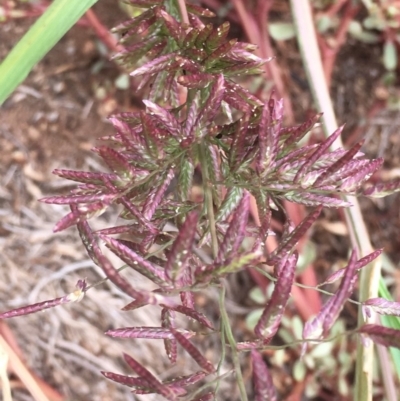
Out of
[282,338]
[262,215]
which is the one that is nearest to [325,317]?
[262,215]

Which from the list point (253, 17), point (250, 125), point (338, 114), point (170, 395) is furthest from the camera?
point (338, 114)

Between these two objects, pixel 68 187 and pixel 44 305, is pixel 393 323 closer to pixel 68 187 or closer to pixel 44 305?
pixel 44 305

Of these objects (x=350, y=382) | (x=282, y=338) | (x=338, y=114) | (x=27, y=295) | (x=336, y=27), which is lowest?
(x=350, y=382)

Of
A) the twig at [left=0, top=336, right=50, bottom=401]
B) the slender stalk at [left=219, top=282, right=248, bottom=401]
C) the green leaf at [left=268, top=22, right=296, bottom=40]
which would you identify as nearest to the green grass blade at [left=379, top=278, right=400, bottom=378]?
the slender stalk at [left=219, top=282, right=248, bottom=401]

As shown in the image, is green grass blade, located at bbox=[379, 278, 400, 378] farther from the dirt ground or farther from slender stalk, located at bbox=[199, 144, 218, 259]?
the dirt ground

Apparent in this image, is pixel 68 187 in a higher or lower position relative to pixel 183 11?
lower

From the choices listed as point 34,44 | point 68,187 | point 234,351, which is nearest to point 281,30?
point 68,187

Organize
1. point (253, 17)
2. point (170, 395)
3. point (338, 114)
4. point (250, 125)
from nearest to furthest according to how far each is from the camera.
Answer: point (170, 395) < point (250, 125) < point (253, 17) < point (338, 114)

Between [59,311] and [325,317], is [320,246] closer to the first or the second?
[59,311]
